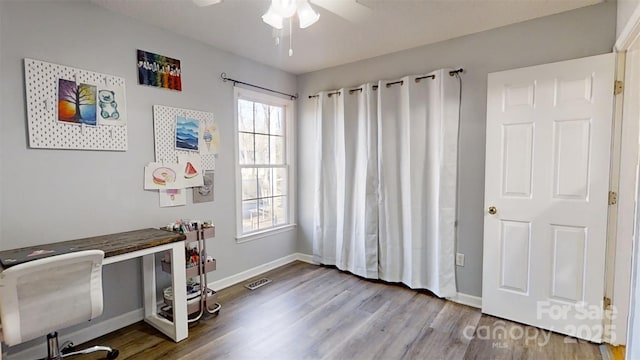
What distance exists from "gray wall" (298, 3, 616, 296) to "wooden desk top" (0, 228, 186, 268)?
247 centimetres

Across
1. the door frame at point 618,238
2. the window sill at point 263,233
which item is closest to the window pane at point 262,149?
the window sill at point 263,233

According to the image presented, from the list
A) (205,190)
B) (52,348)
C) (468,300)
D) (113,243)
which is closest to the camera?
(52,348)

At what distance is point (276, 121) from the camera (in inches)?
153

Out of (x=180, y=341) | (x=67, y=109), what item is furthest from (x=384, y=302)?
(x=67, y=109)

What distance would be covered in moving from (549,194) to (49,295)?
3.32 metres

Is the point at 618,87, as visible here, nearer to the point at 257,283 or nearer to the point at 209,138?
the point at 209,138

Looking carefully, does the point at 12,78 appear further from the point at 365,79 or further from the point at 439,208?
the point at 439,208

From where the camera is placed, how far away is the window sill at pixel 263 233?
340 centimetres

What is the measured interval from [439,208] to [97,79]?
9.89ft

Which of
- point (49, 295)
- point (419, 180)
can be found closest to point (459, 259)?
point (419, 180)

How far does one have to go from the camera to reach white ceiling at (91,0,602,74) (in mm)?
2246

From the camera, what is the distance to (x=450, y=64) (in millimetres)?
2885

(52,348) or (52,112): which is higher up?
(52,112)

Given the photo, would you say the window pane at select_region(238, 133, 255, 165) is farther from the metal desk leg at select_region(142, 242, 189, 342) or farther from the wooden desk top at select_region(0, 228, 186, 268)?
the metal desk leg at select_region(142, 242, 189, 342)
